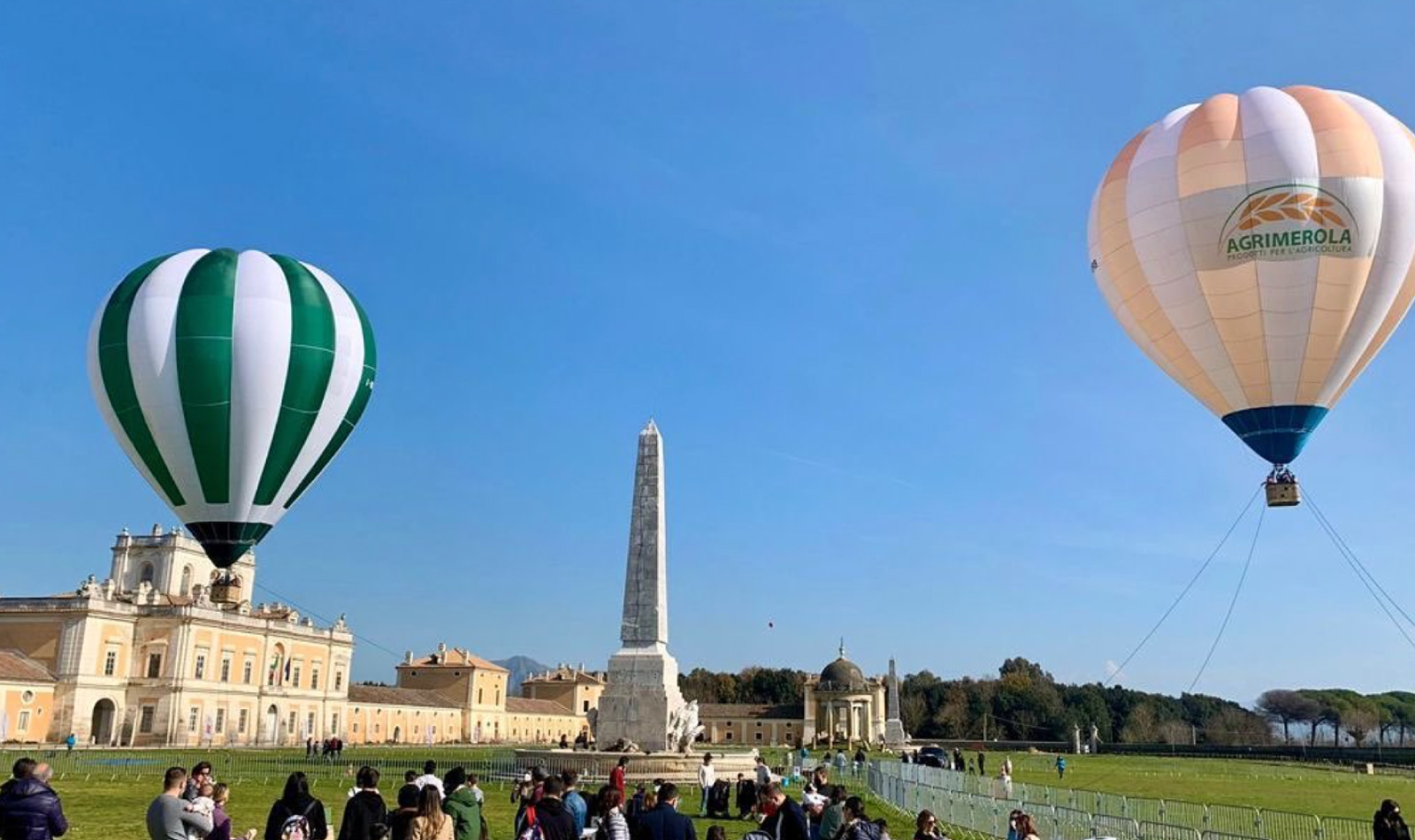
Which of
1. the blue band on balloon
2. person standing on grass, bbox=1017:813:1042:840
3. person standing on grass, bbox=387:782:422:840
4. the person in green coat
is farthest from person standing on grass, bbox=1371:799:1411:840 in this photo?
the blue band on balloon

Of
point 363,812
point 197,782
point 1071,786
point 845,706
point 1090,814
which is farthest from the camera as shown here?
point 845,706

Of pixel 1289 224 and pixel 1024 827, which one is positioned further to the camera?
pixel 1289 224

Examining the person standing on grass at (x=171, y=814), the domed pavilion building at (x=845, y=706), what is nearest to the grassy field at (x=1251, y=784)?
the person standing on grass at (x=171, y=814)

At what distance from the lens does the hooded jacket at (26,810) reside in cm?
748

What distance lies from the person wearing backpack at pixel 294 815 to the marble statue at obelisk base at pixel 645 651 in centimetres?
2108

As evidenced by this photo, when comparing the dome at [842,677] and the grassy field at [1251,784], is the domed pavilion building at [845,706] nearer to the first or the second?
the dome at [842,677]

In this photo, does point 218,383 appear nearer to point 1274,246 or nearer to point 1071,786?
point 1274,246

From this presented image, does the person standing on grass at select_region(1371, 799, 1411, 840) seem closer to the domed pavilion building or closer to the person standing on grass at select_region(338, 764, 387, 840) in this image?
the person standing on grass at select_region(338, 764, 387, 840)

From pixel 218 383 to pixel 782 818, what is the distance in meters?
15.4

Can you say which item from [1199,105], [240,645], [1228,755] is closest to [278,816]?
[1199,105]

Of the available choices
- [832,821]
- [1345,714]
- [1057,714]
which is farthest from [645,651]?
[1345,714]

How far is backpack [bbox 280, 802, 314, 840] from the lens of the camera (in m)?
8.38

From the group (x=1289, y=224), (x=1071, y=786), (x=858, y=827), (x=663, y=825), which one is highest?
(x=1289, y=224)

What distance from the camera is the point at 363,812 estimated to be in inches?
319
